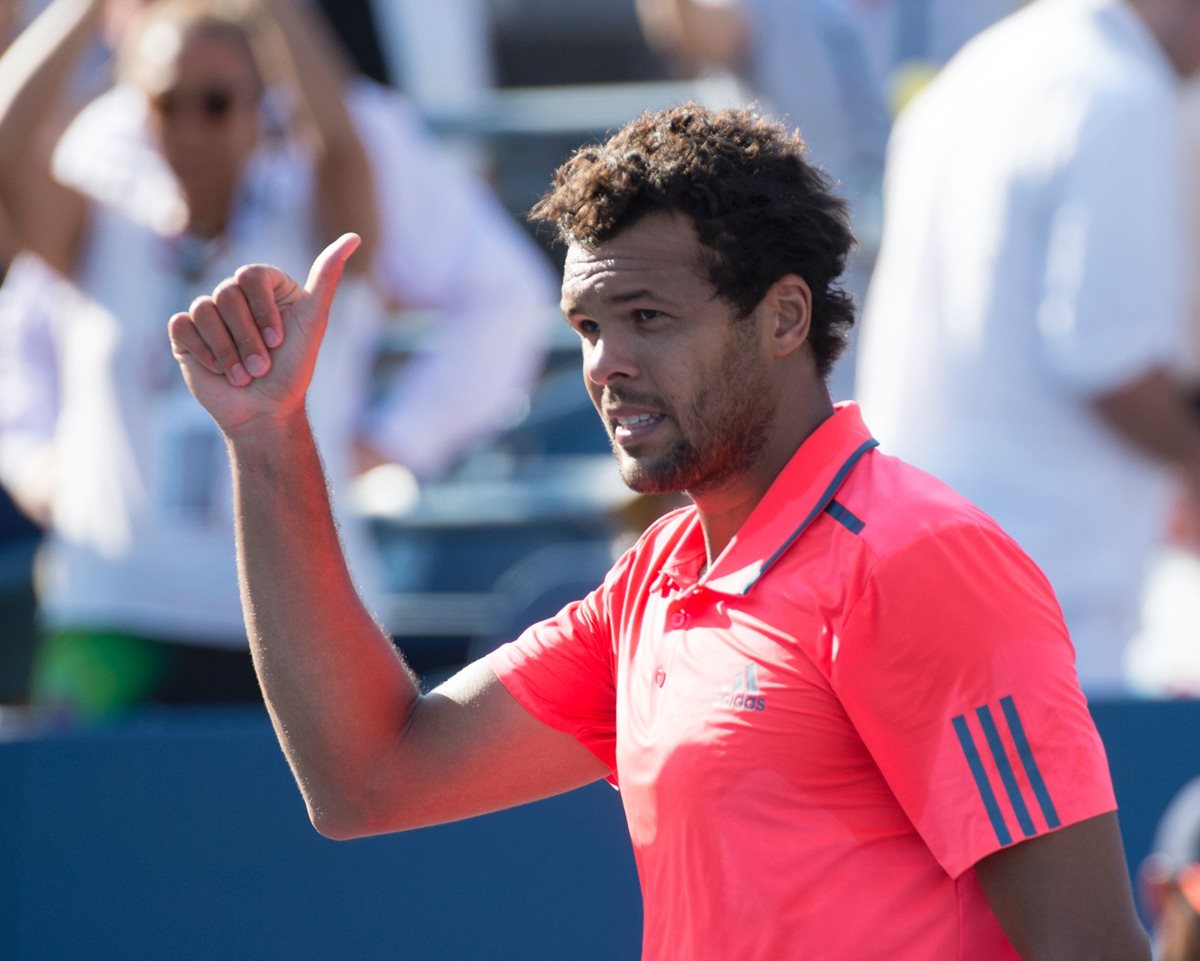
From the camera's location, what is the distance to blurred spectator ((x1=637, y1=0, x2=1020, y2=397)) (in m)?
4.49

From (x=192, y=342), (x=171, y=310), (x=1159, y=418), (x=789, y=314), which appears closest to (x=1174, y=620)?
(x=1159, y=418)

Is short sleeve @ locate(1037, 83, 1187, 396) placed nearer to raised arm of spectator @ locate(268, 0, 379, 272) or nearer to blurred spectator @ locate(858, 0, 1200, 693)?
blurred spectator @ locate(858, 0, 1200, 693)

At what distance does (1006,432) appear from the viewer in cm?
363

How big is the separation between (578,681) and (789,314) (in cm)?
49

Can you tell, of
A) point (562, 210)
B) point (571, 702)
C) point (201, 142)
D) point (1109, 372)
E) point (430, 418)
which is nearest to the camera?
point (562, 210)

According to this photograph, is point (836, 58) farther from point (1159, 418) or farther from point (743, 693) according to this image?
point (743, 693)

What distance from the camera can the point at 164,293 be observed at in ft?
13.1

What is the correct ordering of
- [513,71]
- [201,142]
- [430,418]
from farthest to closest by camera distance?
[513,71] → [430,418] → [201,142]

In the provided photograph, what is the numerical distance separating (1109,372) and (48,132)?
2.34 meters

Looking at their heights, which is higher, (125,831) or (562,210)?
(562,210)

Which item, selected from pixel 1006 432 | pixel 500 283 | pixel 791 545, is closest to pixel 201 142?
pixel 500 283

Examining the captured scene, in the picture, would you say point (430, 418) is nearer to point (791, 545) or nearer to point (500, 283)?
point (500, 283)

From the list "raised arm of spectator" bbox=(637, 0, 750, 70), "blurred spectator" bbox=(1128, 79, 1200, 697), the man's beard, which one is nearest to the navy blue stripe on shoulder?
the man's beard

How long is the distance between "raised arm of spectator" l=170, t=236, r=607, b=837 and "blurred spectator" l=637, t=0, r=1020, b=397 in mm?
2543
